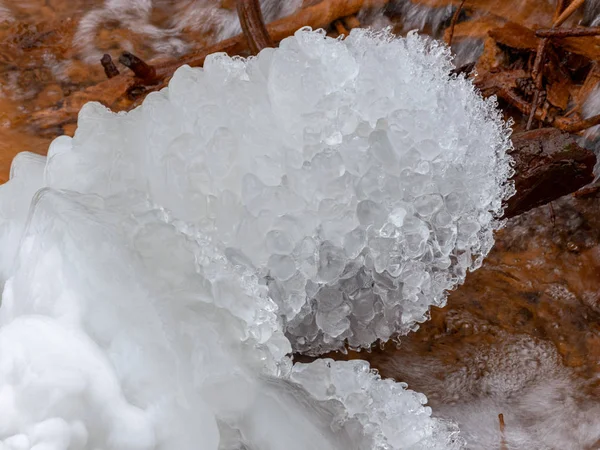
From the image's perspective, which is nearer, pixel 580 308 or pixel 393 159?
pixel 393 159

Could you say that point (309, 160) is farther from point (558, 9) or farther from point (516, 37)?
point (558, 9)

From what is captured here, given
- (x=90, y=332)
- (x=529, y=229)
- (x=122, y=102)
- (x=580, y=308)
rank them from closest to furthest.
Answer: (x=90, y=332)
(x=580, y=308)
(x=529, y=229)
(x=122, y=102)

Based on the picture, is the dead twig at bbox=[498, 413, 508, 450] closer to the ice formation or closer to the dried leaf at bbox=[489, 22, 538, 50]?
the ice formation

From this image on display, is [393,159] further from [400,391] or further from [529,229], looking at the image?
[529,229]

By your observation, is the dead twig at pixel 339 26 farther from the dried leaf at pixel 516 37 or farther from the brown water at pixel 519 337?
the dried leaf at pixel 516 37

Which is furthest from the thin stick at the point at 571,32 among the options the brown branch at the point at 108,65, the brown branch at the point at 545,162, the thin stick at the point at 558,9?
the brown branch at the point at 108,65

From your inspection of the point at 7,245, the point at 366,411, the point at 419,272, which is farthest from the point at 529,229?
the point at 7,245
